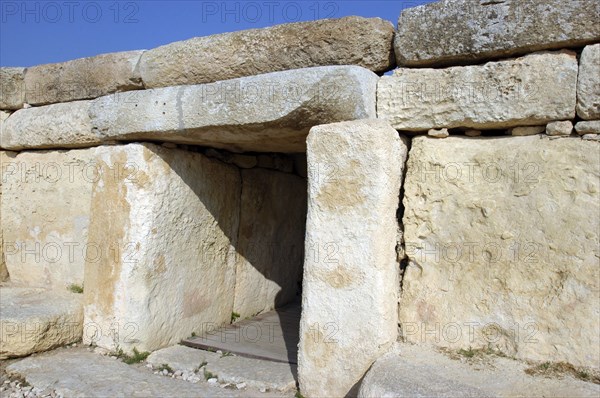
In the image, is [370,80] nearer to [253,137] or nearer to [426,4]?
[426,4]

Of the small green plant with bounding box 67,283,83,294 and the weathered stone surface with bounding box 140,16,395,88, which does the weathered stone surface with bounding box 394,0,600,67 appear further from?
the small green plant with bounding box 67,283,83,294

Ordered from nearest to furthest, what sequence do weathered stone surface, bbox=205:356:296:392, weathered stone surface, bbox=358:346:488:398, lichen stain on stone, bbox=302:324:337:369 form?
weathered stone surface, bbox=358:346:488:398, lichen stain on stone, bbox=302:324:337:369, weathered stone surface, bbox=205:356:296:392

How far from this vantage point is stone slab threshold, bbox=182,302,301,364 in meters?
3.63

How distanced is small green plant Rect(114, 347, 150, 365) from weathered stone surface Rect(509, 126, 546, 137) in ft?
8.88

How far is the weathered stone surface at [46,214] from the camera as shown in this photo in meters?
4.15

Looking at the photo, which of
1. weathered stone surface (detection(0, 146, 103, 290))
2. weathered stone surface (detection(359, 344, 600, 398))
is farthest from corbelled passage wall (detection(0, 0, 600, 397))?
weathered stone surface (detection(0, 146, 103, 290))

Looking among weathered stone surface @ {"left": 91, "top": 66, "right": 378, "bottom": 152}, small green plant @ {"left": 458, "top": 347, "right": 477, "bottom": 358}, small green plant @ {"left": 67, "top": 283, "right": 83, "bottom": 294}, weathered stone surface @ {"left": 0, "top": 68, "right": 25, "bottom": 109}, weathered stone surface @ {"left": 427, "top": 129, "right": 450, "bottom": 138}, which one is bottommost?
small green plant @ {"left": 67, "top": 283, "right": 83, "bottom": 294}

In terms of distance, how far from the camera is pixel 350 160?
267 cm

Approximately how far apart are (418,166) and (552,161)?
659 mm

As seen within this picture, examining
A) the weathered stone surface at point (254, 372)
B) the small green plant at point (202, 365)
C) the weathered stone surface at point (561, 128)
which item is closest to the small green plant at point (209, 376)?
the weathered stone surface at point (254, 372)

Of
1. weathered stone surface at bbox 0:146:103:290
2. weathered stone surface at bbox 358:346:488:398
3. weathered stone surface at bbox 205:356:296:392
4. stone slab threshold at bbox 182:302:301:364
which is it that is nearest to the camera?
weathered stone surface at bbox 358:346:488:398

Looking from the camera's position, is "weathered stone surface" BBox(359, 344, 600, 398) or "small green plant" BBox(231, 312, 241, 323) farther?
"small green plant" BBox(231, 312, 241, 323)

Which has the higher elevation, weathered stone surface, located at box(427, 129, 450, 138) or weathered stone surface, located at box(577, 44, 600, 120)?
weathered stone surface, located at box(577, 44, 600, 120)

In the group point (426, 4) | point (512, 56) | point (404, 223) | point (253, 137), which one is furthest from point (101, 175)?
point (512, 56)
